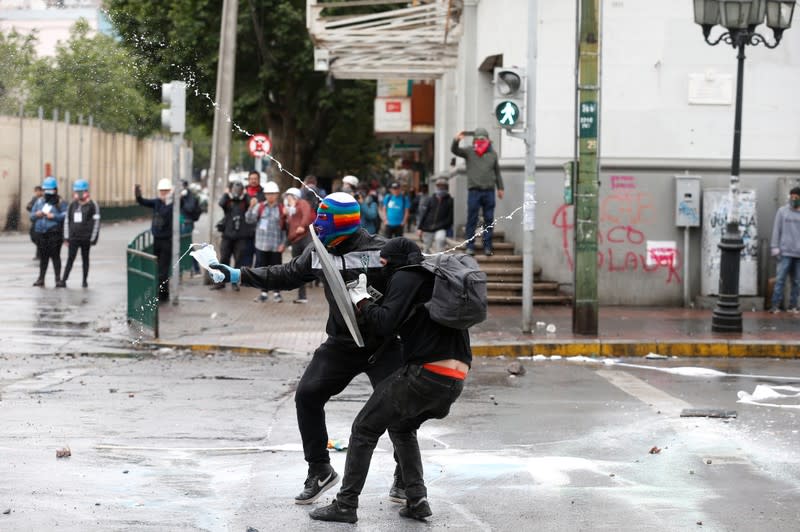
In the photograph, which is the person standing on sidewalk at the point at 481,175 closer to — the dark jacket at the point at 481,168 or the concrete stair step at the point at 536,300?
the dark jacket at the point at 481,168

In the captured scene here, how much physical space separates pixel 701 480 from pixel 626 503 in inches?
32.9

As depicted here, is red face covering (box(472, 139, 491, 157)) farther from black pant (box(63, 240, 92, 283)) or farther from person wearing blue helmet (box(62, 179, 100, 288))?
black pant (box(63, 240, 92, 283))

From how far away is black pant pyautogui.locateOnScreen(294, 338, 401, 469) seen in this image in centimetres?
685

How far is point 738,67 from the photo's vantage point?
51.4ft

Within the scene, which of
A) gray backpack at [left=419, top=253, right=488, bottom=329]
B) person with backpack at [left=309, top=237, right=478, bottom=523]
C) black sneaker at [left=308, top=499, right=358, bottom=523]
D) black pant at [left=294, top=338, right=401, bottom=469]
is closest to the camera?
gray backpack at [left=419, top=253, right=488, bottom=329]

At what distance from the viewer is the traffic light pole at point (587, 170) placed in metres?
15.0

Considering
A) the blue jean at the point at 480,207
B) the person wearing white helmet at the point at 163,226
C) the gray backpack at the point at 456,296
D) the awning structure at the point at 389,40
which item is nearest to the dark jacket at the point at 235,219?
the person wearing white helmet at the point at 163,226

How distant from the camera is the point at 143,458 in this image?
26.2 ft

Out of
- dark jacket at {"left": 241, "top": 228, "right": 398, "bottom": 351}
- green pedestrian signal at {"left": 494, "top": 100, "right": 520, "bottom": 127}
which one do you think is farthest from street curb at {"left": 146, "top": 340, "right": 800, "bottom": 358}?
dark jacket at {"left": 241, "top": 228, "right": 398, "bottom": 351}

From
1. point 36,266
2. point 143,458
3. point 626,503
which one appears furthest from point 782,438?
point 36,266

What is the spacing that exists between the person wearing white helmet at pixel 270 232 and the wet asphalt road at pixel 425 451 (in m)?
6.07

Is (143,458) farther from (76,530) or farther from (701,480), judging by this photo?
(701,480)

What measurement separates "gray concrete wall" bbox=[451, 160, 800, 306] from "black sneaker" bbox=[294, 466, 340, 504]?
494 inches

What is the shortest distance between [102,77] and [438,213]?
6428 mm
